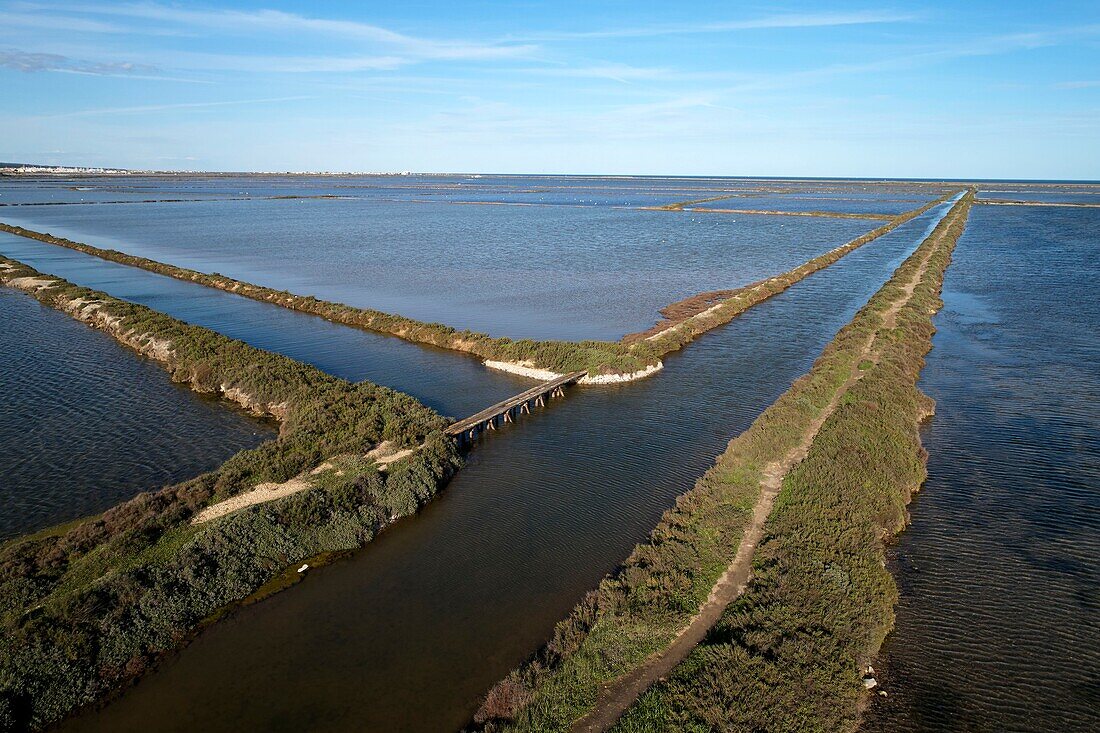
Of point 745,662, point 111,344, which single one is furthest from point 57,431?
point 745,662

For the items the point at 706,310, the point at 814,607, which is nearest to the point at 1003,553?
the point at 814,607

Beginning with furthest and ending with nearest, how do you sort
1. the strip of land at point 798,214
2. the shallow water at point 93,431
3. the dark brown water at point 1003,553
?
1. the strip of land at point 798,214
2. the shallow water at point 93,431
3. the dark brown water at point 1003,553

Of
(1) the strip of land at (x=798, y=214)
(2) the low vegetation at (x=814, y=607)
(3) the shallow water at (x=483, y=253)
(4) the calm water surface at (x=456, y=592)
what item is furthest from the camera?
(1) the strip of land at (x=798, y=214)

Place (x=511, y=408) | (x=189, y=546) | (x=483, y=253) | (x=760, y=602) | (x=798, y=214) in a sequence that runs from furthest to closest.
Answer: (x=798, y=214), (x=483, y=253), (x=511, y=408), (x=189, y=546), (x=760, y=602)

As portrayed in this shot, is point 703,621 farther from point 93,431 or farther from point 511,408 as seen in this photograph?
point 93,431

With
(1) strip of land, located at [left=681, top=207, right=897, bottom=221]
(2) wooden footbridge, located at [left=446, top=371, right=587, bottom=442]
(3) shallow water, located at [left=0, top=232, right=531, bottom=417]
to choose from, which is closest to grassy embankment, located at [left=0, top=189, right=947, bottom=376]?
(3) shallow water, located at [left=0, top=232, right=531, bottom=417]

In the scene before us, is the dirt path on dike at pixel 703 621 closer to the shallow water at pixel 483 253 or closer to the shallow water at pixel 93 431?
the shallow water at pixel 93 431

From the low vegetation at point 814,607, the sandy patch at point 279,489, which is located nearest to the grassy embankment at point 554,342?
the sandy patch at point 279,489
